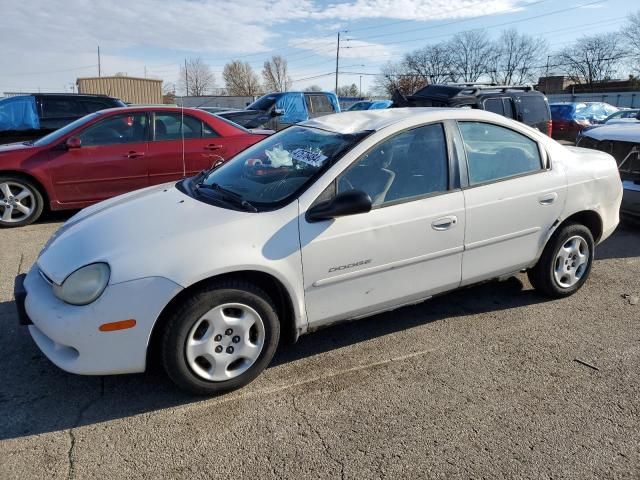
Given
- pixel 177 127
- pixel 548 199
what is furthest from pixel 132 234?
pixel 177 127

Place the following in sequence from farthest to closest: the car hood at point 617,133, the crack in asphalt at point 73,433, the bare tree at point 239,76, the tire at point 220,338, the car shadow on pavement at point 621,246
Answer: the bare tree at point 239,76, the car hood at point 617,133, the car shadow on pavement at point 621,246, the tire at point 220,338, the crack in asphalt at point 73,433

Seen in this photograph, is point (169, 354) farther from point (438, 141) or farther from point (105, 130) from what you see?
point (105, 130)

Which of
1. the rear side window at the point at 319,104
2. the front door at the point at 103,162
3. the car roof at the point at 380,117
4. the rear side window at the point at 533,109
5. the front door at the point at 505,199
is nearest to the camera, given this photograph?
the car roof at the point at 380,117

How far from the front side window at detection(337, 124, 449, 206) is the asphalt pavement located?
1.05 meters

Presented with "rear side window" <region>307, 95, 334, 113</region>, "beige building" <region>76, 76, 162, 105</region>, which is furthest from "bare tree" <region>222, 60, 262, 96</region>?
"rear side window" <region>307, 95, 334, 113</region>

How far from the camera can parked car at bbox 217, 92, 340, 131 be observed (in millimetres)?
12655

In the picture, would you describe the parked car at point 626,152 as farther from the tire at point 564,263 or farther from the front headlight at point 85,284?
the front headlight at point 85,284

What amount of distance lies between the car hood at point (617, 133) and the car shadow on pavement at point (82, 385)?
3980mm

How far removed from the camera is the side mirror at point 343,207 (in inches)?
113

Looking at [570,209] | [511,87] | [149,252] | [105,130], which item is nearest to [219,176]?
[149,252]

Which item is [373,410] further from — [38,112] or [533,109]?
[38,112]

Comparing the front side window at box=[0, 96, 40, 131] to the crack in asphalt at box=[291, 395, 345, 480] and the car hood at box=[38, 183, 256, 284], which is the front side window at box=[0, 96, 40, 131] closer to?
the car hood at box=[38, 183, 256, 284]

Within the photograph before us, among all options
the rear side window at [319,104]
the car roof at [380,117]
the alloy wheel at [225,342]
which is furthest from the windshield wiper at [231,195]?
the rear side window at [319,104]

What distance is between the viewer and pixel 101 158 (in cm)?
656
